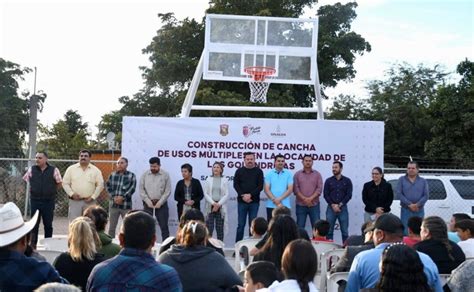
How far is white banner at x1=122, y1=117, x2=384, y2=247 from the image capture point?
12.0 metres

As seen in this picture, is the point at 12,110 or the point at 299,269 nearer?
the point at 299,269

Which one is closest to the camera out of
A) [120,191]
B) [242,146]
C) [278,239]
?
[278,239]

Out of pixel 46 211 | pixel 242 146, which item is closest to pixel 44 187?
pixel 46 211

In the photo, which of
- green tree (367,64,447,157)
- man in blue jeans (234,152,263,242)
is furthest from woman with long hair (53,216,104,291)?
green tree (367,64,447,157)

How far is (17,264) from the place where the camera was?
3.75 metres

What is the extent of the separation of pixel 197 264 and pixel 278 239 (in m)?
0.92

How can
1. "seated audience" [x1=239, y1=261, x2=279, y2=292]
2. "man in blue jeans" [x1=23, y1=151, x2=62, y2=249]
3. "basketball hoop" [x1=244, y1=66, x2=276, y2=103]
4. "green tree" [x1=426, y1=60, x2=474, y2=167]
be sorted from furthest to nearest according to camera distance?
"green tree" [x1=426, y1=60, x2=474, y2=167] < "basketball hoop" [x1=244, y1=66, x2=276, y2=103] < "man in blue jeans" [x1=23, y1=151, x2=62, y2=249] < "seated audience" [x1=239, y1=261, x2=279, y2=292]

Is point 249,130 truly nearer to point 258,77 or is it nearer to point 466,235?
point 258,77

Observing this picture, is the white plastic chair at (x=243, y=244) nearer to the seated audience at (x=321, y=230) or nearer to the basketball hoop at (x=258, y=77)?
the seated audience at (x=321, y=230)

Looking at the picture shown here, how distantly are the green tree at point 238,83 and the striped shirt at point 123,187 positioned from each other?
15.7 meters

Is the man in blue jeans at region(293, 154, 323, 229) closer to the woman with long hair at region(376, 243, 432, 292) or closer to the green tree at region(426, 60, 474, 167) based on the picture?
the woman with long hair at region(376, 243, 432, 292)

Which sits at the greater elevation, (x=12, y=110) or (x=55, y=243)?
(x=12, y=110)

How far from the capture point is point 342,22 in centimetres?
3036

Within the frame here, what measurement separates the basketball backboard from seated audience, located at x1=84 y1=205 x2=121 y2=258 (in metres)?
7.60
